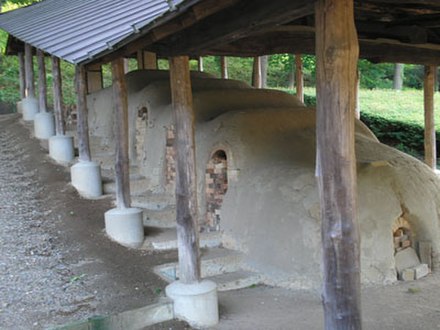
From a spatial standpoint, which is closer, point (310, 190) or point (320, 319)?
point (320, 319)

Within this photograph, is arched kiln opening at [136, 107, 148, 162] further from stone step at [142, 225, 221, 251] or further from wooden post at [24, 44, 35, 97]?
wooden post at [24, 44, 35, 97]

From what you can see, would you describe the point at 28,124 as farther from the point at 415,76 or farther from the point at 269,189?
the point at 415,76

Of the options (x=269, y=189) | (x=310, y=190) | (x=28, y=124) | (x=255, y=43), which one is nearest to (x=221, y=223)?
(x=269, y=189)

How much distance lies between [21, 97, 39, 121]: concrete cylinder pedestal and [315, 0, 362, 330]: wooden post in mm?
13774

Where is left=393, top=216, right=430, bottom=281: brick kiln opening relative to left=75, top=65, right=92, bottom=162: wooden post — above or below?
below

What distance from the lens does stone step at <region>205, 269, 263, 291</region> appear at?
24.7 ft

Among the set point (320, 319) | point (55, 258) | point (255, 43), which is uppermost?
point (255, 43)

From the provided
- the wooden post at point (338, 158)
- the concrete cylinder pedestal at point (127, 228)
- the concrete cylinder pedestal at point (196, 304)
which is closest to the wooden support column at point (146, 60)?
the concrete cylinder pedestal at point (127, 228)

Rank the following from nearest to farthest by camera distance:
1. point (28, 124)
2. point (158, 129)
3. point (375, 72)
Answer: point (158, 129), point (28, 124), point (375, 72)

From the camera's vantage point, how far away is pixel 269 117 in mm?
9219

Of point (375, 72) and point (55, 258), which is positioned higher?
point (375, 72)

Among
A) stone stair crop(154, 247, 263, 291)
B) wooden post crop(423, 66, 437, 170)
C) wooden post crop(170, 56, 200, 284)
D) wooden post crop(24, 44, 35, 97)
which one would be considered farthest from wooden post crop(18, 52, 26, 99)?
wooden post crop(170, 56, 200, 284)

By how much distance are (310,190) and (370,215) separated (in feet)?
3.06

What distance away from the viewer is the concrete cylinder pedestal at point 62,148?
12.5 meters
